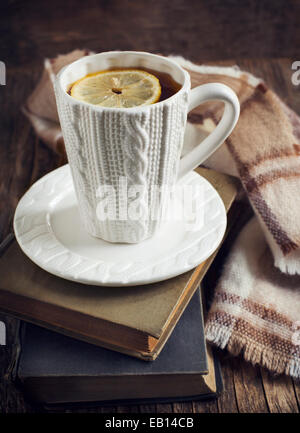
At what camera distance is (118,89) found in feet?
1.55

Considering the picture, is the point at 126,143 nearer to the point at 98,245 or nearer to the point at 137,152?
the point at 137,152

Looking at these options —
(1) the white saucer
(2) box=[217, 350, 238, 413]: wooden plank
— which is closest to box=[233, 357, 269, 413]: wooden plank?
(2) box=[217, 350, 238, 413]: wooden plank

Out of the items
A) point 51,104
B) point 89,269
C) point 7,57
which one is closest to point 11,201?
point 51,104

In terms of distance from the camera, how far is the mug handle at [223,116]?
0.46 meters

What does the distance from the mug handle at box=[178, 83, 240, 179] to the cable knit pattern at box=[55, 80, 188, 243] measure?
2 cm

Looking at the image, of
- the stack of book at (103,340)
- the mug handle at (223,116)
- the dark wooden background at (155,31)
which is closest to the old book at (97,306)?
the stack of book at (103,340)

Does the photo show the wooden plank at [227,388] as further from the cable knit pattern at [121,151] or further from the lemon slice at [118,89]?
the lemon slice at [118,89]

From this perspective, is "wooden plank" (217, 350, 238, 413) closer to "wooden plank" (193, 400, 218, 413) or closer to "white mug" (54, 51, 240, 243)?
"wooden plank" (193, 400, 218, 413)

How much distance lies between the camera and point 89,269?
19.3 inches

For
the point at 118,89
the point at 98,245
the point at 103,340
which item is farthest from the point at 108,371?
the point at 118,89

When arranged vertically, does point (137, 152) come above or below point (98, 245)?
above

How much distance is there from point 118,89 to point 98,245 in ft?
0.58

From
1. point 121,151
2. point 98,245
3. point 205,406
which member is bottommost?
point 205,406

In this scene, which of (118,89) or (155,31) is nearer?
(118,89)
